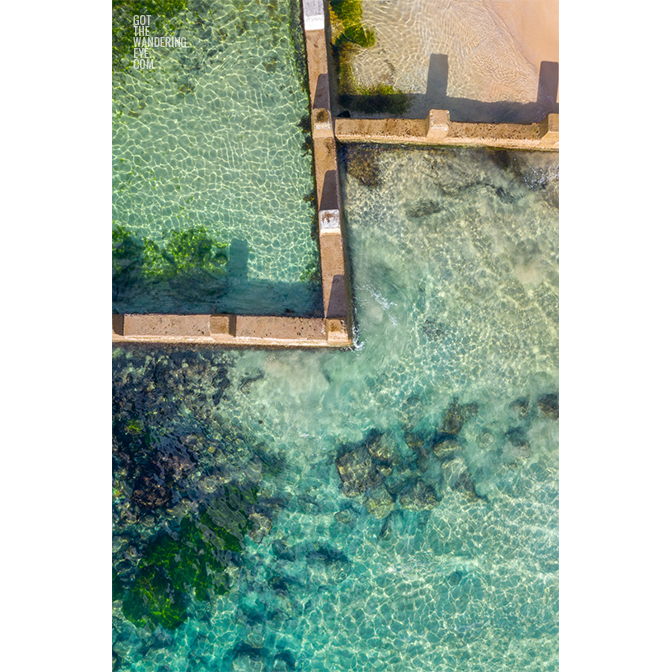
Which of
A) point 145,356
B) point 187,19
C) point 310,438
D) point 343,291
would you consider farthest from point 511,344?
point 187,19

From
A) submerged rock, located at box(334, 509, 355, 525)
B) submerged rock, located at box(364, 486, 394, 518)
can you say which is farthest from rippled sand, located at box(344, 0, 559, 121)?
submerged rock, located at box(334, 509, 355, 525)

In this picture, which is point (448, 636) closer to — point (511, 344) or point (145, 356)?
point (511, 344)

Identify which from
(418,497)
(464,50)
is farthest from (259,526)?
(464,50)

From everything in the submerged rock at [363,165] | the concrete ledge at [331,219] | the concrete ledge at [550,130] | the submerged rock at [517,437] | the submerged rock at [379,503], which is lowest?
the submerged rock at [379,503]

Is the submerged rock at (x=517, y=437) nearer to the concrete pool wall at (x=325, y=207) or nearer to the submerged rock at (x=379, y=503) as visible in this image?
the submerged rock at (x=379, y=503)

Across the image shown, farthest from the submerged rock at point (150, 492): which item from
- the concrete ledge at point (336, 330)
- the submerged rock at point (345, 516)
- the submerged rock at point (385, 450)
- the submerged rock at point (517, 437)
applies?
the submerged rock at point (517, 437)

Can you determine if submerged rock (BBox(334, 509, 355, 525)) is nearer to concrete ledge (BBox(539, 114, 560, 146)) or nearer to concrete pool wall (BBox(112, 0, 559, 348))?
concrete pool wall (BBox(112, 0, 559, 348))
